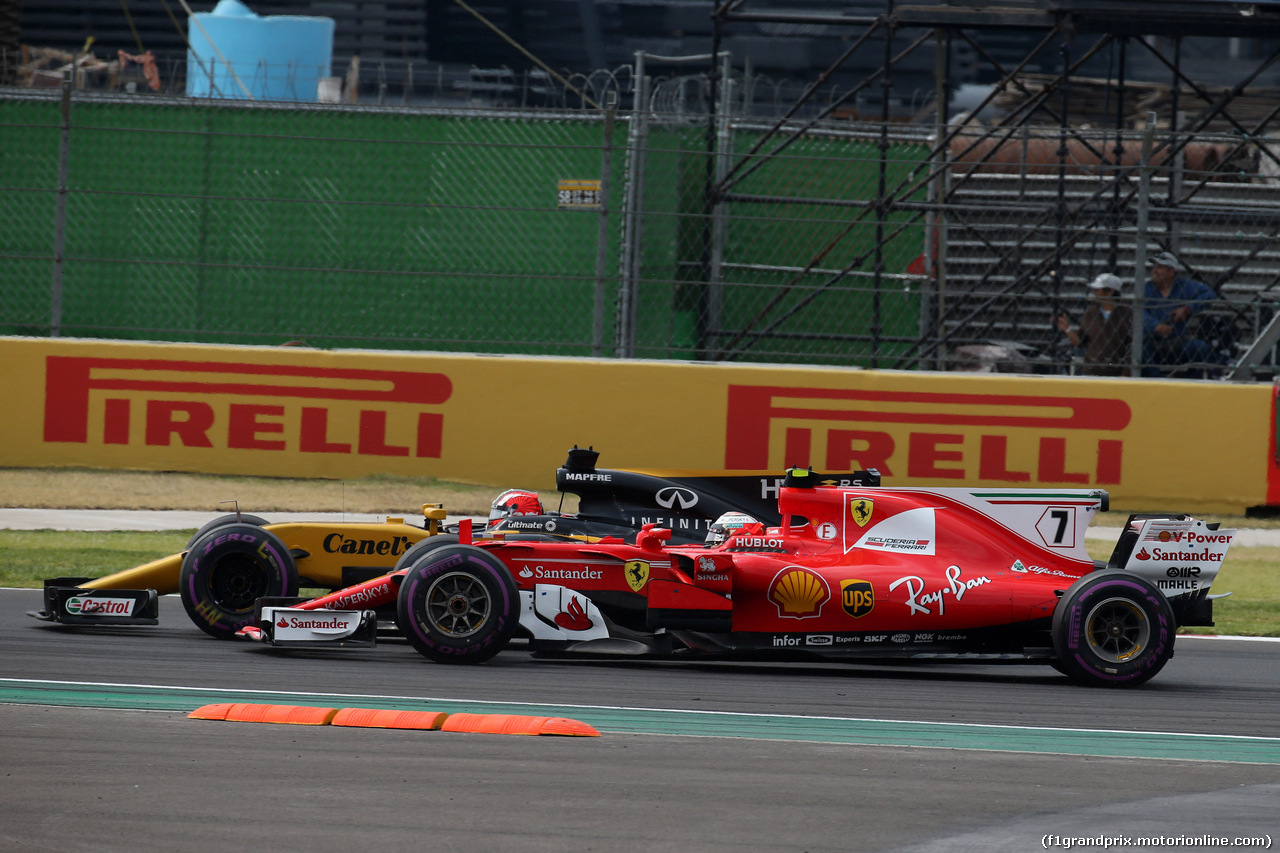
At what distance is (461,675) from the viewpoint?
681 centimetres

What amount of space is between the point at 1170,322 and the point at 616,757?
9.43m

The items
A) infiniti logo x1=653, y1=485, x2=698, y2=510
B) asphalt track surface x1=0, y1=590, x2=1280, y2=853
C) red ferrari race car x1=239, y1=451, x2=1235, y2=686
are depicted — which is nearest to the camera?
asphalt track surface x1=0, y1=590, x2=1280, y2=853

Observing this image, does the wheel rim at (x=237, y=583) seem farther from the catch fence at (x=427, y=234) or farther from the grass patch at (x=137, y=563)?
the catch fence at (x=427, y=234)

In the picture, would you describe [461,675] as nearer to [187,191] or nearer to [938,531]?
[938,531]

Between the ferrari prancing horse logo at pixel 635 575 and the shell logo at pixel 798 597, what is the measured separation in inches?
23.3

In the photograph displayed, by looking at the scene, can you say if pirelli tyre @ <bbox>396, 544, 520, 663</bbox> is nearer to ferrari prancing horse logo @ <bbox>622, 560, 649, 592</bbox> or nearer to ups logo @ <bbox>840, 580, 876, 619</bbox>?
ferrari prancing horse logo @ <bbox>622, 560, 649, 592</bbox>

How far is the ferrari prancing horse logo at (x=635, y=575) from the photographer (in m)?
7.02

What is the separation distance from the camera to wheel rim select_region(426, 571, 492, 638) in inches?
271

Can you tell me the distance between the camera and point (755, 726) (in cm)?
607

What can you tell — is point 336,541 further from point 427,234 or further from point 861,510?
point 427,234

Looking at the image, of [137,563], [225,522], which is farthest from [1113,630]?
[137,563]

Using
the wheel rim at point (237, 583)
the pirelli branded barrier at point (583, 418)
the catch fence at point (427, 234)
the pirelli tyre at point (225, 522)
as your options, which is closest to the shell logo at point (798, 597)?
the wheel rim at point (237, 583)

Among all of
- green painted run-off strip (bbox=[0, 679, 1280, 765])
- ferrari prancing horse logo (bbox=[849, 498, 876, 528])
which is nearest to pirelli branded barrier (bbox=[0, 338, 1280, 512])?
ferrari prancing horse logo (bbox=[849, 498, 876, 528])

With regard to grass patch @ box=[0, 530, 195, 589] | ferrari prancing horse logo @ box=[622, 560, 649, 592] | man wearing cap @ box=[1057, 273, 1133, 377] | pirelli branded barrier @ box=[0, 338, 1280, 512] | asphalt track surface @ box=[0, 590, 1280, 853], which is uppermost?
man wearing cap @ box=[1057, 273, 1133, 377]
